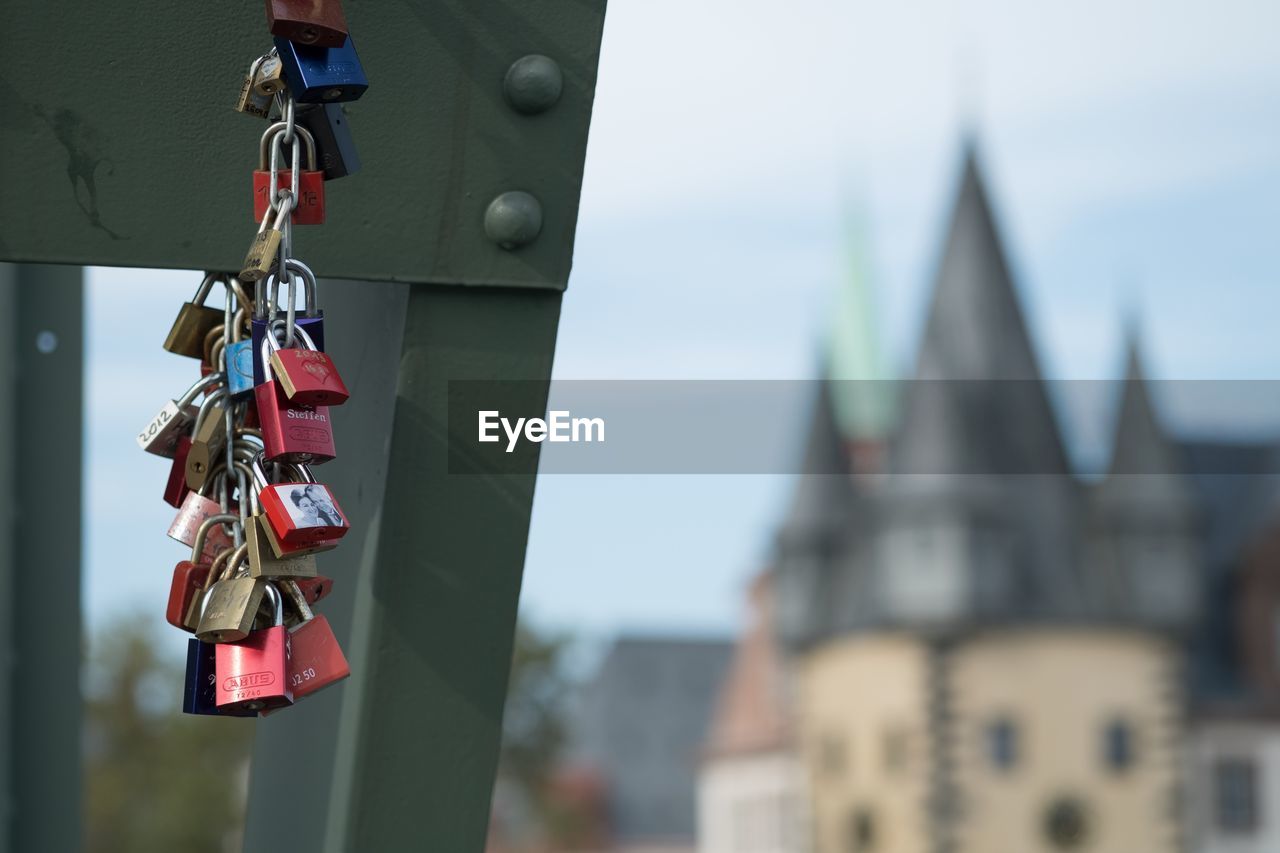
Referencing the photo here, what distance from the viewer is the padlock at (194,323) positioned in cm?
153

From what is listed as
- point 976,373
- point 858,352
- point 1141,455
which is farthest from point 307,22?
point 858,352

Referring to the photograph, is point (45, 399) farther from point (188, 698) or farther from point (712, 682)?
point (712, 682)

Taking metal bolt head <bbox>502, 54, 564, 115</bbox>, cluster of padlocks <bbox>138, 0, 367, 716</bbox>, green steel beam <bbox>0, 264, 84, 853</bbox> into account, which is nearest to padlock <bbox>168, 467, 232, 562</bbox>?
cluster of padlocks <bbox>138, 0, 367, 716</bbox>

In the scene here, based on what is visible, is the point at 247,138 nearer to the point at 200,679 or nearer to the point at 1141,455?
the point at 200,679

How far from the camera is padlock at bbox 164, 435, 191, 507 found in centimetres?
148

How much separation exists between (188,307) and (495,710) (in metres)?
0.41

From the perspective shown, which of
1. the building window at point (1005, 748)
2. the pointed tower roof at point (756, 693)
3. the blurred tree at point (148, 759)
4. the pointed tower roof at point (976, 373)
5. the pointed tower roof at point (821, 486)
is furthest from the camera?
the pointed tower roof at point (756, 693)

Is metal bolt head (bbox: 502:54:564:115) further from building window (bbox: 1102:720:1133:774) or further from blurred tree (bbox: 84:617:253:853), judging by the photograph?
building window (bbox: 1102:720:1133:774)

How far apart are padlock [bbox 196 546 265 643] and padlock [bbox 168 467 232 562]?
3.5 inches

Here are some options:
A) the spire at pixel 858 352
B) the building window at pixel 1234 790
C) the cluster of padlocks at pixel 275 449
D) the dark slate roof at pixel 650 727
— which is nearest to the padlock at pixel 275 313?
the cluster of padlocks at pixel 275 449

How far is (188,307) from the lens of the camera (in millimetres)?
1534

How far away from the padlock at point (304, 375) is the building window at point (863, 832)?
50089 millimetres

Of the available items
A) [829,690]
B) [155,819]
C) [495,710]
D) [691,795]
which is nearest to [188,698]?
[495,710]

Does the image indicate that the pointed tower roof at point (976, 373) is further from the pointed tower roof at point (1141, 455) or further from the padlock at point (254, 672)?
the padlock at point (254, 672)
